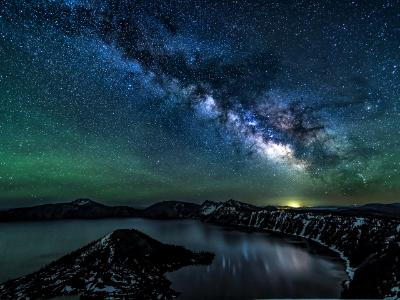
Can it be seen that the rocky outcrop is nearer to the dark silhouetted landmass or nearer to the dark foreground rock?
the dark silhouetted landmass

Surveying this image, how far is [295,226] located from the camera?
133500 mm

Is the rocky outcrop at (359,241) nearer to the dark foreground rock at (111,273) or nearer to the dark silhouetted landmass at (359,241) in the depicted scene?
the dark silhouetted landmass at (359,241)

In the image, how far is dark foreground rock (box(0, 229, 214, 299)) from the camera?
36531 mm

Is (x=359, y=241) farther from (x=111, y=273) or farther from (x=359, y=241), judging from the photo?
(x=111, y=273)

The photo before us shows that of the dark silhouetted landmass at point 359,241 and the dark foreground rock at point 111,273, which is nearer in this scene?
the dark silhouetted landmass at point 359,241

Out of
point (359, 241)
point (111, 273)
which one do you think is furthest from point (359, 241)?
point (111, 273)

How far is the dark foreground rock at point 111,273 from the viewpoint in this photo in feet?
120

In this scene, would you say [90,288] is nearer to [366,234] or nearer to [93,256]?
[93,256]

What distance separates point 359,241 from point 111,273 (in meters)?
59.0

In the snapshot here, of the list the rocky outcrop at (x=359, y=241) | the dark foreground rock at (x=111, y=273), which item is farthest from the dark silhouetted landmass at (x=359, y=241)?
the dark foreground rock at (x=111, y=273)

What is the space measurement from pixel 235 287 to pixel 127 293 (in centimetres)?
1974

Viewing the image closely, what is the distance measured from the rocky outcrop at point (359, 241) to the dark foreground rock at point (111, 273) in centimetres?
2430

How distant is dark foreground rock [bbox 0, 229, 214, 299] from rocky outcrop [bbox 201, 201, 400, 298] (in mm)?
24300

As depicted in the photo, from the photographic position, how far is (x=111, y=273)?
134 ft
